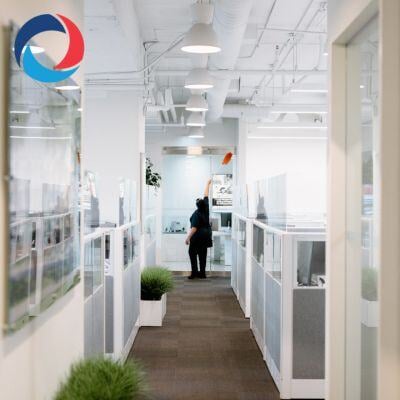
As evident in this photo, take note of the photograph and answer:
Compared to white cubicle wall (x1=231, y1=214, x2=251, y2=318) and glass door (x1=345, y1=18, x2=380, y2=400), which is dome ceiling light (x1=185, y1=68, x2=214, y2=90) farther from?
glass door (x1=345, y1=18, x2=380, y2=400)

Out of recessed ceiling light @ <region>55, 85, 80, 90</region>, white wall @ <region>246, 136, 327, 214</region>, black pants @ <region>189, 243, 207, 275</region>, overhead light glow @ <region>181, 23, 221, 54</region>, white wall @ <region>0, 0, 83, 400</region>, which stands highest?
overhead light glow @ <region>181, 23, 221, 54</region>

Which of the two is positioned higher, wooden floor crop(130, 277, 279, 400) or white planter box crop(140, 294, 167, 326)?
white planter box crop(140, 294, 167, 326)

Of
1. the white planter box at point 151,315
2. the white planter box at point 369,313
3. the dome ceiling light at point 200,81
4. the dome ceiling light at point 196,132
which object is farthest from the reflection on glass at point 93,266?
the dome ceiling light at point 196,132

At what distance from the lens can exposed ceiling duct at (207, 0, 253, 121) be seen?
5.45m

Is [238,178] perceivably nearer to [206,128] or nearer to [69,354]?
[206,128]

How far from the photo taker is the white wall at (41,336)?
2303mm

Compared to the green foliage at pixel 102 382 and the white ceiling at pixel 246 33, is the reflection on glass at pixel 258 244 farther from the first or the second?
the green foliage at pixel 102 382

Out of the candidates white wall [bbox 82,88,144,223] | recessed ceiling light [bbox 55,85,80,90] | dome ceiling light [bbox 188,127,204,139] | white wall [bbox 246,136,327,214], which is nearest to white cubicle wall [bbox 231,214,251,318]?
white wall [bbox 82,88,144,223]

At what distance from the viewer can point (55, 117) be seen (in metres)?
3.04

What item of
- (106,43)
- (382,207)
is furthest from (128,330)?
(382,207)

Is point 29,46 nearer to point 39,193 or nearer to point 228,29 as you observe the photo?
point 39,193

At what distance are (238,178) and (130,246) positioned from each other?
7.05 m

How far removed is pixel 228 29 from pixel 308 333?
9.07 ft

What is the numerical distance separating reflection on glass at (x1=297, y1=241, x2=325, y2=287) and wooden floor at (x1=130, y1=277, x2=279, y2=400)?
36.7 inches
